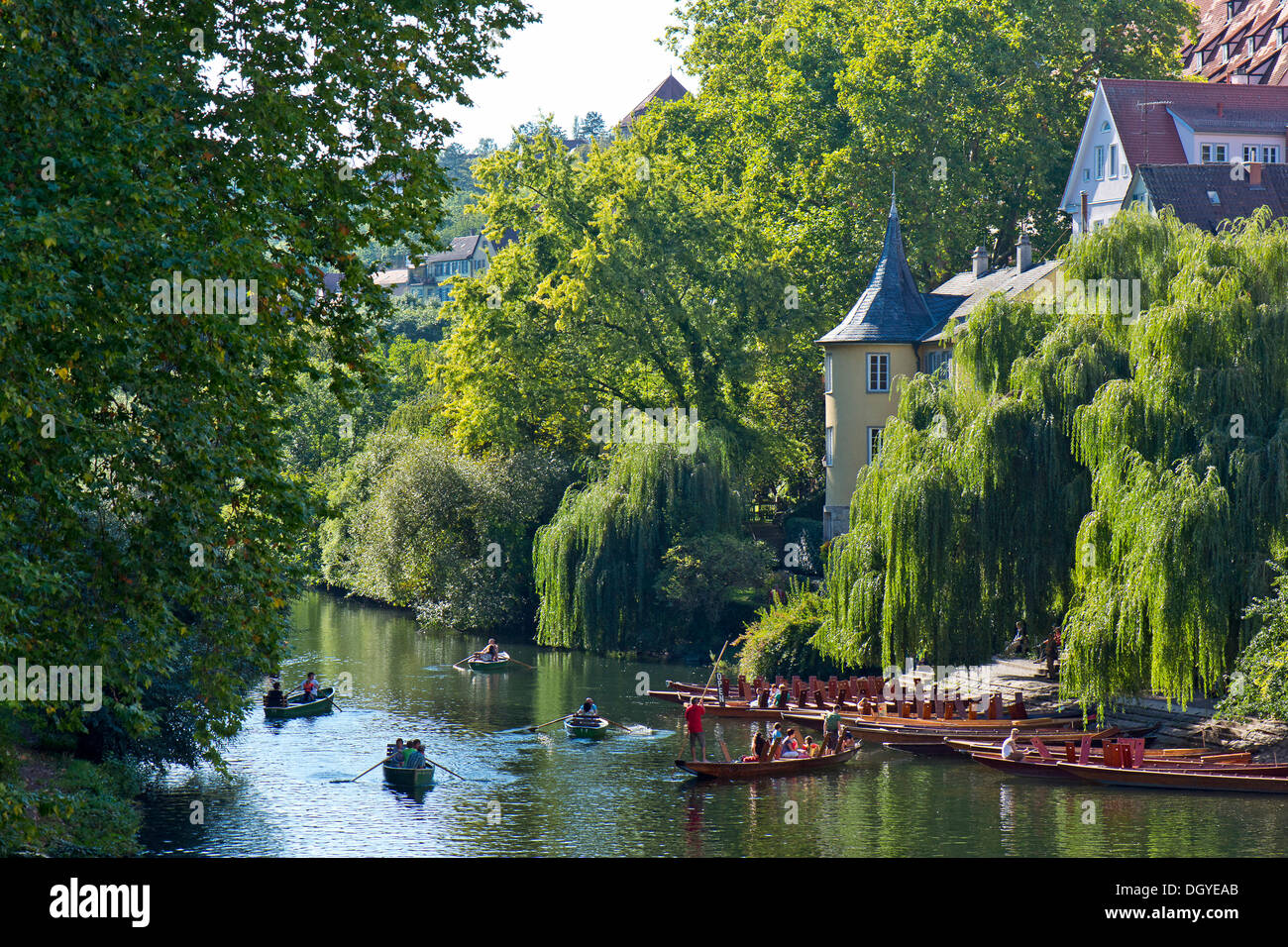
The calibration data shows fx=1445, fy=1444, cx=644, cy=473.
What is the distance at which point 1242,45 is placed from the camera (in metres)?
72.6

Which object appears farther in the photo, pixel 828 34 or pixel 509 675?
pixel 828 34

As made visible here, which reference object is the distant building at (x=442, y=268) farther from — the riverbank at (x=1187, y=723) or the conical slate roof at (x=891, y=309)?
the riverbank at (x=1187, y=723)

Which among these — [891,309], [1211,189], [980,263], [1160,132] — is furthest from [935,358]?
[1160,132]

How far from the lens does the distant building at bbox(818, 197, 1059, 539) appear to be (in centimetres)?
4541

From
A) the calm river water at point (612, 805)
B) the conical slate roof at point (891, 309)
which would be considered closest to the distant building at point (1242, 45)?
the conical slate roof at point (891, 309)

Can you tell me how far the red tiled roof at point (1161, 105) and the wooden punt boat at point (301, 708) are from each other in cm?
3404

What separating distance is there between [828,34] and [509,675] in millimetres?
29172

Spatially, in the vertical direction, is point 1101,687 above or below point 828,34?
below

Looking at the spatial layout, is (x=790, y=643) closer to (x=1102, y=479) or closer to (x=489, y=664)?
(x=489, y=664)

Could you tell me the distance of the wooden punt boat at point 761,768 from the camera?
1101 inches

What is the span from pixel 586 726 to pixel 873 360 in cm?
1867
